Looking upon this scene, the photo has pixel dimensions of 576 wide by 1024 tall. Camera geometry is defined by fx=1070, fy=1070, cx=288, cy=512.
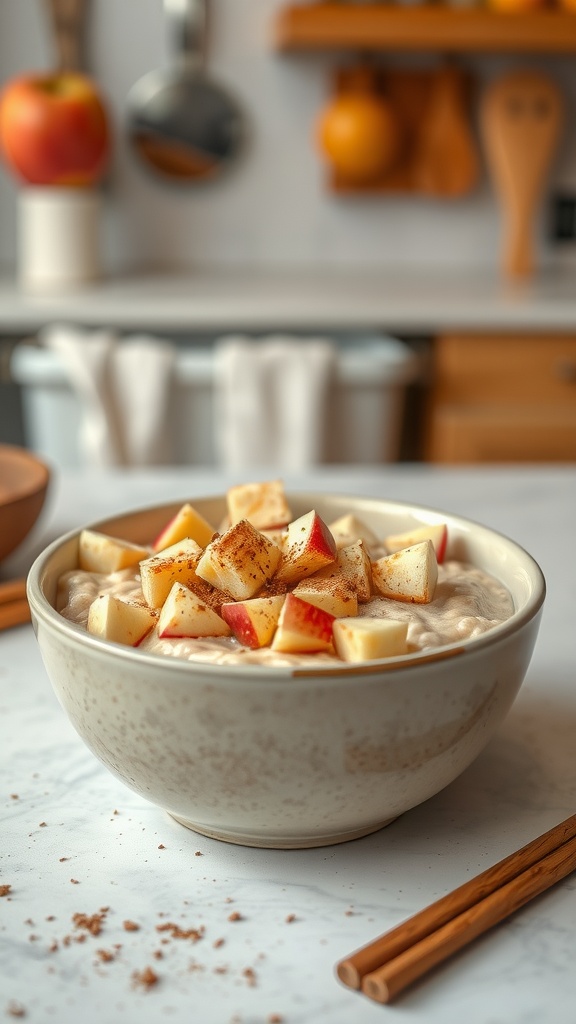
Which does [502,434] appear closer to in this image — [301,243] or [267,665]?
[301,243]

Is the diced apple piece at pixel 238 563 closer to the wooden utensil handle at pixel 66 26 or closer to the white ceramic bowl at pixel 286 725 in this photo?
the white ceramic bowl at pixel 286 725

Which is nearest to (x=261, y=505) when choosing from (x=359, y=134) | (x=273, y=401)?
(x=273, y=401)

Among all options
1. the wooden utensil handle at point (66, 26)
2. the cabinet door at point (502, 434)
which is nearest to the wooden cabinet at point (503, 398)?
the cabinet door at point (502, 434)

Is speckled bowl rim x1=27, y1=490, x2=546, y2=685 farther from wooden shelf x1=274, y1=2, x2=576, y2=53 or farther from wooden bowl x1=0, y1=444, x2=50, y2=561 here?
wooden shelf x1=274, y1=2, x2=576, y2=53

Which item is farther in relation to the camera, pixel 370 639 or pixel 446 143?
pixel 446 143

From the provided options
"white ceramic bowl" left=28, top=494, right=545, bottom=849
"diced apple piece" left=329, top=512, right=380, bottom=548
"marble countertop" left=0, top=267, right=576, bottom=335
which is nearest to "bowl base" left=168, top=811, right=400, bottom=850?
"white ceramic bowl" left=28, top=494, right=545, bottom=849

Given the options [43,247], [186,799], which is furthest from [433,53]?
[186,799]

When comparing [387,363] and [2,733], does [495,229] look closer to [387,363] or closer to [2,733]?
[387,363]
